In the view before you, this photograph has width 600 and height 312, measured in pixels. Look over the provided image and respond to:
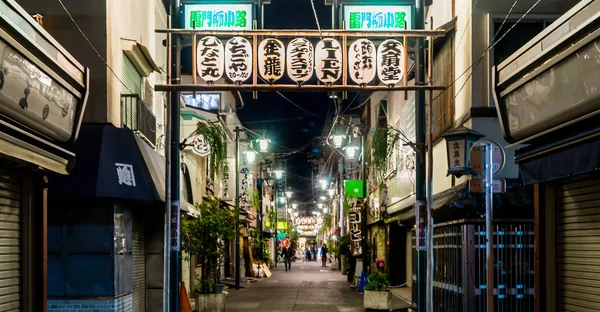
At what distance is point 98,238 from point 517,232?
8.49 meters

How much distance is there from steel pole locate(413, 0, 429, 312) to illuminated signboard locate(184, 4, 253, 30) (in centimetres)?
414

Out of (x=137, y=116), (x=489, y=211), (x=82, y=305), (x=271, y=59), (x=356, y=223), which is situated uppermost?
(x=271, y=59)

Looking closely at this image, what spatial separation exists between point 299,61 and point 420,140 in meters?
3.44

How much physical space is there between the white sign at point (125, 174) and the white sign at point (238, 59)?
3003 mm

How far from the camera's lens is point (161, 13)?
2116 cm

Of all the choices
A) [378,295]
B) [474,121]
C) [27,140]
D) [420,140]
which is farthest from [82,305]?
[474,121]

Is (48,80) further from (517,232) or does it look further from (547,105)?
(517,232)

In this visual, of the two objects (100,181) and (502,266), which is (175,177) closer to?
(100,181)

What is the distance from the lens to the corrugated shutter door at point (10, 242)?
9.12 m

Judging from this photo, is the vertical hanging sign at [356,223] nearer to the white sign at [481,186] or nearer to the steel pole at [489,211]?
the steel pole at [489,211]

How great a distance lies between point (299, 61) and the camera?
14.7 metres

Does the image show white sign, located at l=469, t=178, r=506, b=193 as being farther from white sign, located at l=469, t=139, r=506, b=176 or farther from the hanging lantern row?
the hanging lantern row

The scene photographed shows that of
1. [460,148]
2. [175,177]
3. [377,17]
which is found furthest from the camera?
[377,17]

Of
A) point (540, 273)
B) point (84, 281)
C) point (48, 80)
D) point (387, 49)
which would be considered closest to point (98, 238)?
point (84, 281)
